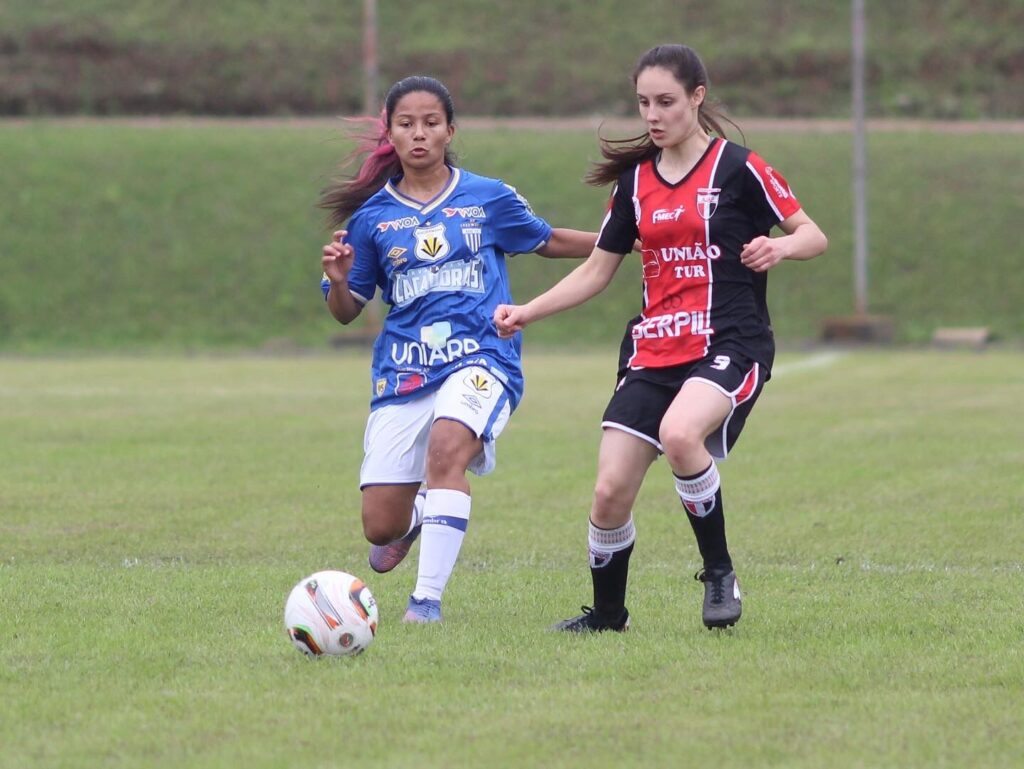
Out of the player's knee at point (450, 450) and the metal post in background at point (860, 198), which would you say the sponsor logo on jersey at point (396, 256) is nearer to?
the player's knee at point (450, 450)

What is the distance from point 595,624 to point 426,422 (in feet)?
3.75

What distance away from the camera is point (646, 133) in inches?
239

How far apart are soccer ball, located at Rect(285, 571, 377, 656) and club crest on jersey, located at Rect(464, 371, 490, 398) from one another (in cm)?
114

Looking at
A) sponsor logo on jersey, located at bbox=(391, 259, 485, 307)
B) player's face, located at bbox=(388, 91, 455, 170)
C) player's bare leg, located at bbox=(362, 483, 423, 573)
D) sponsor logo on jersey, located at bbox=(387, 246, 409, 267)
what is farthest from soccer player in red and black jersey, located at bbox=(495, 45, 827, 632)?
player's bare leg, located at bbox=(362, 483, 423, 573)

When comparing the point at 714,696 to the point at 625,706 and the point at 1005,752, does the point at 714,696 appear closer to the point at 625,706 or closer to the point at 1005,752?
the point at 625,706

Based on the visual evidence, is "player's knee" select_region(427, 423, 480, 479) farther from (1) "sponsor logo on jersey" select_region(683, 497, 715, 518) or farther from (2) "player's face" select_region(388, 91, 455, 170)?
(2) "player's face" select_region(388, 91, 455, 170)

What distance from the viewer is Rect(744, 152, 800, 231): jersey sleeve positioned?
19.2 ft

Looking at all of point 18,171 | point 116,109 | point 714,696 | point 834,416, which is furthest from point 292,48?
point 714,696

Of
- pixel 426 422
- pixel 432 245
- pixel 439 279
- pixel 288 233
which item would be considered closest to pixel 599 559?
pixel 426 422

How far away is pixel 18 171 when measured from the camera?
3466 cm

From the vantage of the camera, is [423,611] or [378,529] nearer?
[423,611]

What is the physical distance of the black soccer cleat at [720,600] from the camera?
5754 mm

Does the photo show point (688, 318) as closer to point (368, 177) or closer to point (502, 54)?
point (368, 177)

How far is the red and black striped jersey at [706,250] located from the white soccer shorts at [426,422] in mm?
746
